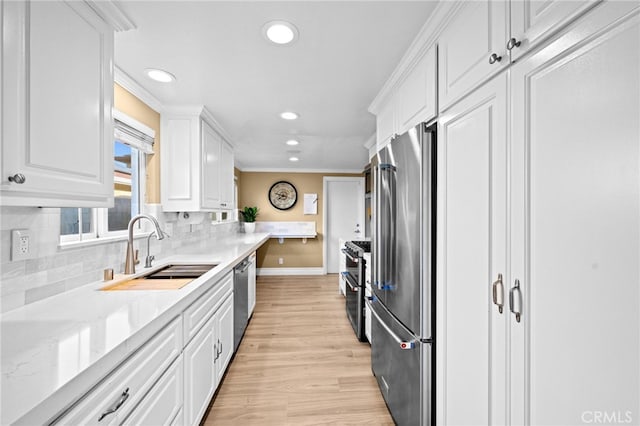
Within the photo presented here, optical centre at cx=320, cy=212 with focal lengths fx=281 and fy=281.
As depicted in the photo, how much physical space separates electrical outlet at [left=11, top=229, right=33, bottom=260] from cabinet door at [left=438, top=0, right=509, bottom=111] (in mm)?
1974

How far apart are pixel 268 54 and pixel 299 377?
2348 millimetres

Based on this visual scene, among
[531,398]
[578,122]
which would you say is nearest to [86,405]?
[531,398]

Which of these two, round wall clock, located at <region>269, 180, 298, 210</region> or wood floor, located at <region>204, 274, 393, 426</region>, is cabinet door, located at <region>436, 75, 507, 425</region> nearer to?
wood floor, located at <region>204, 274, 393, 426</region>

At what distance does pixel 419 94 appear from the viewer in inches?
62.5

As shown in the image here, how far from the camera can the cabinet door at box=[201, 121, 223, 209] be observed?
2779mm

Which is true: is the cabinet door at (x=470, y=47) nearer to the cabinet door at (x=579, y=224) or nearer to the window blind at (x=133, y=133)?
the cabinet door at (x=579, y=224)

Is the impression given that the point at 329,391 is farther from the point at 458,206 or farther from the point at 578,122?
the point at 578,122

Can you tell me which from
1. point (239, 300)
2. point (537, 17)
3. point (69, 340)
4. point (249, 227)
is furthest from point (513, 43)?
point (249, 227)

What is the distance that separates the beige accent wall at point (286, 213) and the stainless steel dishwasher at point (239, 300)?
2970 millimetres

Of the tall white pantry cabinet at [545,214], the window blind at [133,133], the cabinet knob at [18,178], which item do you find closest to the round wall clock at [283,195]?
the window blind at [133,133]

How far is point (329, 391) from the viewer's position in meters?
2.09

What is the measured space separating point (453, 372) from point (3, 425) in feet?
4.66

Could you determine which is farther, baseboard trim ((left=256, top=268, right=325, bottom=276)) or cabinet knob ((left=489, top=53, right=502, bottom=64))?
baseboard trim ((left=256, top=268, right=325, bottom=276))

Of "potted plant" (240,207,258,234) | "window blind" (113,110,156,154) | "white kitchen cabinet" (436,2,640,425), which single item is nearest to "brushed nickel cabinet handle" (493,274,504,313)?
"white kitchen cabinet" (436,2,640,425)
